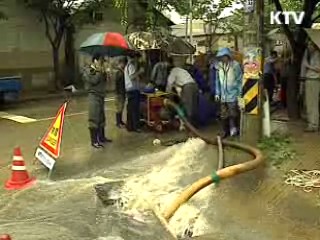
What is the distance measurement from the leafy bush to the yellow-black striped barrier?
56cm

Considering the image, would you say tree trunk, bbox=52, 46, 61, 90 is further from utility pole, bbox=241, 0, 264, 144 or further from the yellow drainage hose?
utility pole, bbox=241, 0, 264, 144

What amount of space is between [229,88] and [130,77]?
8.11 ft

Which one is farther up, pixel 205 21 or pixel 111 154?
pixel 205 21

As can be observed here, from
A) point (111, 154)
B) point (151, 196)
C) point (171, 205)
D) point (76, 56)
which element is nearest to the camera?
point (171, 205)

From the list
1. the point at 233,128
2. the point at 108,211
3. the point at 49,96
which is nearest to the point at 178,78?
the point at 233,128

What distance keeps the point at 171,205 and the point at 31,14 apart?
18.3 meters

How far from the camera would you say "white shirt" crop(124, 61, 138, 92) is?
38.4ft

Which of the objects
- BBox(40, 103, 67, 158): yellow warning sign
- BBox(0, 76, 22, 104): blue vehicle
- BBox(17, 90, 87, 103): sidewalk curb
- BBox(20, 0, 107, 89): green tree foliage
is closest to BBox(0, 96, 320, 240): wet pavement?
BBox(40, 103, 67, 158): yellow warning sign

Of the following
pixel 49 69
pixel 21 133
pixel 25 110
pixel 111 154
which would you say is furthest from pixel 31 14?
pixel 111 154

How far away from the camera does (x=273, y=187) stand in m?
6.96

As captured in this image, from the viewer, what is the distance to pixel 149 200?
21.7 ft

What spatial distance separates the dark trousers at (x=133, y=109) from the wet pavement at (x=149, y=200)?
162cm

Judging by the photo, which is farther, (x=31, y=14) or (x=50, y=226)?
(x=31, y=14)

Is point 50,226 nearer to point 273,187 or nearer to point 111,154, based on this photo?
point 273,187
